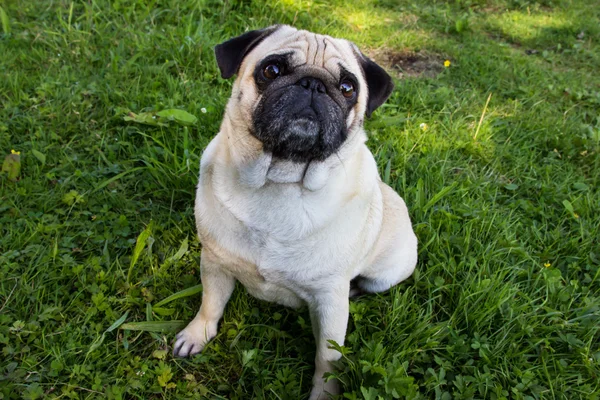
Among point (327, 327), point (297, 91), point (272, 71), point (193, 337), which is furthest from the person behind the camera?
point (193, 337)

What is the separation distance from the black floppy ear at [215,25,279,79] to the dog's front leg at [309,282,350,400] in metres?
1.17

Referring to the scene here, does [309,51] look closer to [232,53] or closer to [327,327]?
[232,53]

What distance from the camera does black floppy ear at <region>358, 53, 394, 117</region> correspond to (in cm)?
243

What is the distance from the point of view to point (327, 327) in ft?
7.57

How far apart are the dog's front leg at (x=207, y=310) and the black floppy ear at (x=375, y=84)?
3.82 ft

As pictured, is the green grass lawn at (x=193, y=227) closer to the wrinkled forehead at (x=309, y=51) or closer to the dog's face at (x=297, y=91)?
the dog's face at (x=297, y=91)

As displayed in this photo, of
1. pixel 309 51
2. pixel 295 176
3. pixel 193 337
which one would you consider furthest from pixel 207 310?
pixel 309 51

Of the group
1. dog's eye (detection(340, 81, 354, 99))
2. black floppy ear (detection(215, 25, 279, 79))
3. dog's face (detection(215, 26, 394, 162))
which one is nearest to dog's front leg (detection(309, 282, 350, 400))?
dog's face (detection(215, 26, 394, 162))

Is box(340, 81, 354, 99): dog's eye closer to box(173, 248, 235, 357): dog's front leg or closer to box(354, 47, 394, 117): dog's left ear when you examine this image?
box(354, 47, 394, 117): dog's left ear

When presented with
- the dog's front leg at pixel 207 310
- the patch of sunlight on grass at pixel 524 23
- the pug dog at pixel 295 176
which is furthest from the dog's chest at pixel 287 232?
the patch of sunlight on grass at pixel 524 23

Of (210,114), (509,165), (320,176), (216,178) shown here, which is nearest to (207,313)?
(216,178)

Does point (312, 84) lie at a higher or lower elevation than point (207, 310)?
higher

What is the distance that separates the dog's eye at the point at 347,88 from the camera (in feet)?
7.33

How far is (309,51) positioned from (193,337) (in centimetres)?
163
